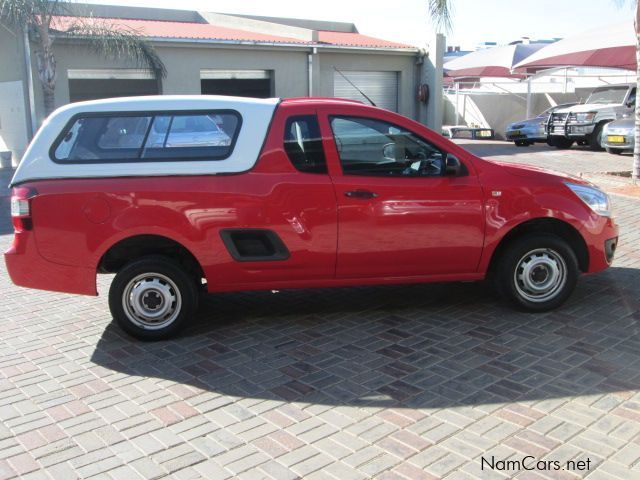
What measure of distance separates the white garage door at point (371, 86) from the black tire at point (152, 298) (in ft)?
56.7

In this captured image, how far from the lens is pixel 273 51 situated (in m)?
20.0

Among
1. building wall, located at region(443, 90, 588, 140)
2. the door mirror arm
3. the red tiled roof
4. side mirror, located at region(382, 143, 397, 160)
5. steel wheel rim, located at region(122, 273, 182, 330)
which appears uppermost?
the red tiled roof

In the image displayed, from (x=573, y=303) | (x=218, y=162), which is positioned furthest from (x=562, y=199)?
(x=218, y=162)

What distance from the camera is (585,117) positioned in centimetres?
1962

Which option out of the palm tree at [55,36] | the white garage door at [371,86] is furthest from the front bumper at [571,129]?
the palm tree at [55,36]

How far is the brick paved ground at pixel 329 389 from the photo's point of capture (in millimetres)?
3566

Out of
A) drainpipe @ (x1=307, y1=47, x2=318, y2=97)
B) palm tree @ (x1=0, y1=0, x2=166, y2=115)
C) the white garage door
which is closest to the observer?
palm tree @ (x1=0, y1=0, x2=166, y2=115)

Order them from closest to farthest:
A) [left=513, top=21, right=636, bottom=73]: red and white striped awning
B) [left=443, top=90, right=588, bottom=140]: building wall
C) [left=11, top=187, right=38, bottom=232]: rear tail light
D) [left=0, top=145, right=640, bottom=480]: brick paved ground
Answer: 1. [left=0, top=145, right=640, bottom=480]: brick paved ground
2. [left=11, top=187, right=38, bottom=232]: rear tail light
3. [left=513, top=21, right=636, bottom=73]: red and white striped awning
4. [left=443, top=90, right=588, bottom=140]: building wall

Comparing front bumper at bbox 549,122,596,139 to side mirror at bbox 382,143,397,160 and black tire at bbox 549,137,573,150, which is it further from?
side mirror at bbox 382,143,397,160

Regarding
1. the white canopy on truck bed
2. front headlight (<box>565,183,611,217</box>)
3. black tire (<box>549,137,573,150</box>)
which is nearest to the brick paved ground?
front headlight (<box>565,183,611,217</box>)

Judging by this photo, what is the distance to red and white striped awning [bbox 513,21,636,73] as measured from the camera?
80.0 ft

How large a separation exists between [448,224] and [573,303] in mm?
1484

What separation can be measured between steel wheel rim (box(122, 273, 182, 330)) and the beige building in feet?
41.1

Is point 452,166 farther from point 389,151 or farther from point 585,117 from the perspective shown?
point 585,117
